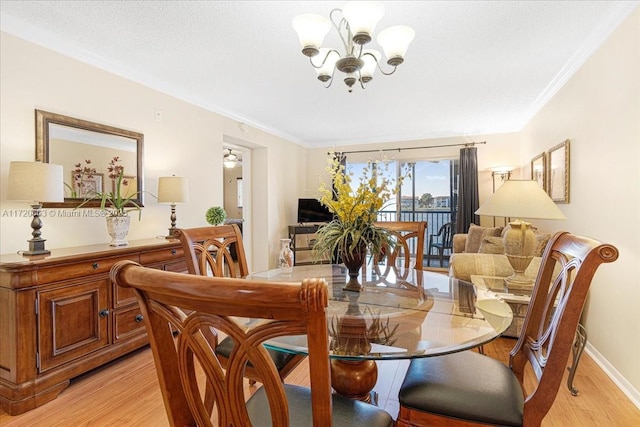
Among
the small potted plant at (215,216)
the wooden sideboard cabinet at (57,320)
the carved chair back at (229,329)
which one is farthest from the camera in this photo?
the small potted plant at (215,216)

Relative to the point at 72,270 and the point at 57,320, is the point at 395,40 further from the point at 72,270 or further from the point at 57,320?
the point at 57,320

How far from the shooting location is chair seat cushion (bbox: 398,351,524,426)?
1098 millimetres

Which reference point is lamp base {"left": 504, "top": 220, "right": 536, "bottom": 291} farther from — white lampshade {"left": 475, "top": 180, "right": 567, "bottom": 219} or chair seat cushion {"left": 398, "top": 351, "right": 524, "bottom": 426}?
chair seat cushion {"left": 398, "top": 351, "right": 524, "bottom": 426}

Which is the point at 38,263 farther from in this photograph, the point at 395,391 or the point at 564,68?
the point at 564,68

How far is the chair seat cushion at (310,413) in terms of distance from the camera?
40.1 inches

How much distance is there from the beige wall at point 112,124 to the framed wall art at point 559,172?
3701mm

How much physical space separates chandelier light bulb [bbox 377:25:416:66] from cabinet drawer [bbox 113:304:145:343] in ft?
7.85

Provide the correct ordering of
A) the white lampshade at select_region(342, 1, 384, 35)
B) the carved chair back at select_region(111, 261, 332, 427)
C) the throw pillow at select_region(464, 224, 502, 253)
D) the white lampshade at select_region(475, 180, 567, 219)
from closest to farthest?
the carved chair back at select_region(111, 261, 332, 427), the white lampshade at select_region(342, 1, 384, 35), the white lampshade at select_region(475, 180, 567, 219), the throw pillow at select_region(464, 224, 502, 253)

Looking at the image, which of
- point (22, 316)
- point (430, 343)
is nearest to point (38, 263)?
point (22, 316)

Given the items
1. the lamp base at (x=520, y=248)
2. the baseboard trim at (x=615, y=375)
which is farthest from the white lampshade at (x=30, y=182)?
the baseboard trim at (x=615, y=375)

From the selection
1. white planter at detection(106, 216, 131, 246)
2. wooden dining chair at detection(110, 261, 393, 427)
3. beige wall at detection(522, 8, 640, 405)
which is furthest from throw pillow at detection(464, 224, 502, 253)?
wooden dining chair at detection(110, 261, 393, 427)

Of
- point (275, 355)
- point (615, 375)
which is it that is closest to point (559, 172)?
point (615, 375)

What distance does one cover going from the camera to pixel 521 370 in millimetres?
1402

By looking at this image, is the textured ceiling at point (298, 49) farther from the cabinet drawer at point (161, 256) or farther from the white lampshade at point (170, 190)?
the cabinet drawer at point (161, 256)
